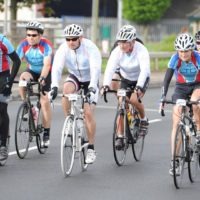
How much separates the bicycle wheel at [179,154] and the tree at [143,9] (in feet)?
161

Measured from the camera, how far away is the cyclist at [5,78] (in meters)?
11.1

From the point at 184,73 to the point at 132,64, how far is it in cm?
132

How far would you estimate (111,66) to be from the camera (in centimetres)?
1159

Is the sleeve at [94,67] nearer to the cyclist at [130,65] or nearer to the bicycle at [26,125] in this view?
the cyclist at [130,65]

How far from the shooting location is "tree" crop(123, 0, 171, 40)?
58.8 meters

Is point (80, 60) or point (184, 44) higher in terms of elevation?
point (184, 44)

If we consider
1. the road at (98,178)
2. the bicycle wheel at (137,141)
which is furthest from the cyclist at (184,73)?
the bicycle wheel at (137,141)

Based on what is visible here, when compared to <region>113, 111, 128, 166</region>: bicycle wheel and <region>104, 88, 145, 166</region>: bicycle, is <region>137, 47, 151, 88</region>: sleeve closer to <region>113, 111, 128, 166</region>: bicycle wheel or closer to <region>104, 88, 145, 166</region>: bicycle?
<region>104, 88, 145, 166</region>: bicycle

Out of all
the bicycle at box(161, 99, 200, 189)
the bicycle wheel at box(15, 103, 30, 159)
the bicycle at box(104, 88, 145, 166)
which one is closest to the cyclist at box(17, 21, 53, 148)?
the bicycle wheel at box(15, 103, 30, 159)

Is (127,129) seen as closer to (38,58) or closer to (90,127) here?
(90,127)

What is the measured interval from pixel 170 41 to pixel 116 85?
113 feet

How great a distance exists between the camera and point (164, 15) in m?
65.9

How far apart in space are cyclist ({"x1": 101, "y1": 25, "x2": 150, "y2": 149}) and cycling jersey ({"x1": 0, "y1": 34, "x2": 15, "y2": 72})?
1.31 metres

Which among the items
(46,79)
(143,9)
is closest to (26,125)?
(46,79)
